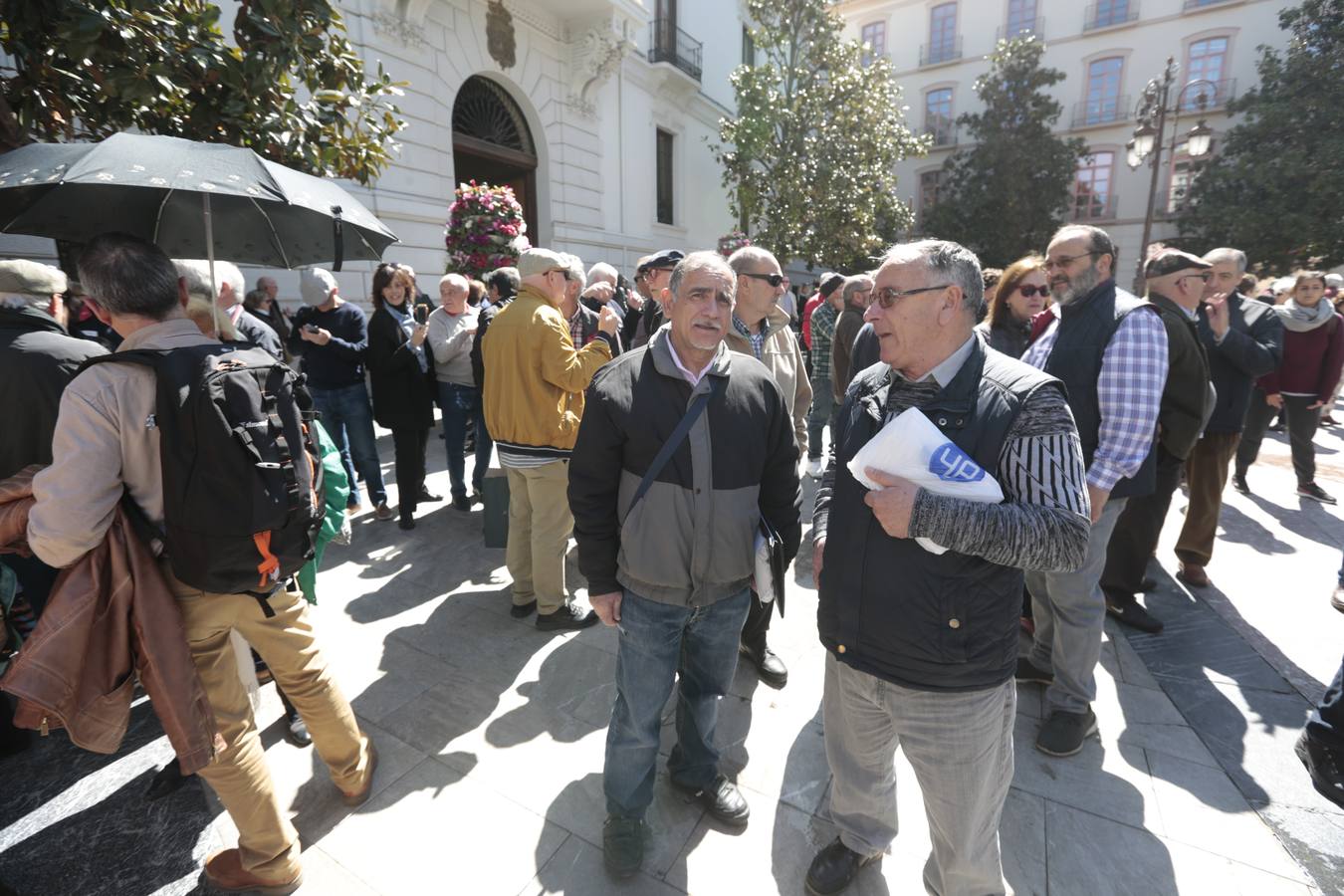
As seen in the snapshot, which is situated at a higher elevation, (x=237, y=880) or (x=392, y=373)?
(x=392, y=373)

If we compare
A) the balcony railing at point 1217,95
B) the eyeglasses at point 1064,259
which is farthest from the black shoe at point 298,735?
the balcony railing at point 1217,95

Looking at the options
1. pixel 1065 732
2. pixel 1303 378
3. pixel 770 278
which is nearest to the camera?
pixel 1065 732

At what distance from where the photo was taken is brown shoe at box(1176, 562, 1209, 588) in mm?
4199

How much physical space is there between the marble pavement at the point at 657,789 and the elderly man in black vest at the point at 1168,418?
30 centimetres

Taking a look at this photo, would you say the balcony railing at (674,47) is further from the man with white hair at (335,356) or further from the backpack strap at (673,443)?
the backpack strap at (673,443)

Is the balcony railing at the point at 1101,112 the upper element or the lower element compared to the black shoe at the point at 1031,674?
upper

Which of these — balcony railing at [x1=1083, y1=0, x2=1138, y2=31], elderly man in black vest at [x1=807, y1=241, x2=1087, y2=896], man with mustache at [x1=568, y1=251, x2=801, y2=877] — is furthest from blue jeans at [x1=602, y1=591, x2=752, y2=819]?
balcony railing at [x1=1083, y1=0, x2=1138, y2=31]

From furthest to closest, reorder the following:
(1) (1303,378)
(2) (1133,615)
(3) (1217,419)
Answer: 1. (1) (1303,378)
2. (3) (1217,419)
3. (2) (1133,615)

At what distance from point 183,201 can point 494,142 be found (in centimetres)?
1001

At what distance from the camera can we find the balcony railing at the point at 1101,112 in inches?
1009

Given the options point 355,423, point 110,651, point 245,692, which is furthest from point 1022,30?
point 110,651

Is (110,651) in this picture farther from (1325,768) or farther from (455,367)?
(455,367)

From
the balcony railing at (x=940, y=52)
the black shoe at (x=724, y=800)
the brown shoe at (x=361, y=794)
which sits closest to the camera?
the black shoe at (x=724, y=800)

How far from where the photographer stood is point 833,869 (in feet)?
6.51
